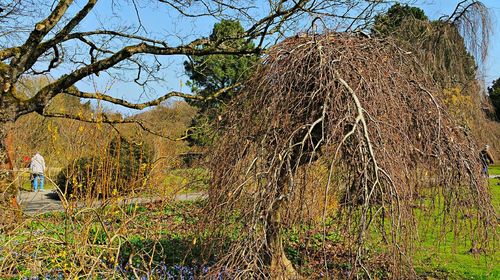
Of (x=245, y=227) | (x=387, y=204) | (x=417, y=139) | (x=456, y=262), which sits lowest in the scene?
(x=456, y=262)

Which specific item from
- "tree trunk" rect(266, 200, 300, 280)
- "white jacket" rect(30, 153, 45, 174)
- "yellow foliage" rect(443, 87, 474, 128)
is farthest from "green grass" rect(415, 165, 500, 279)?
"white jacket" rect(30, 153, 45, 174)

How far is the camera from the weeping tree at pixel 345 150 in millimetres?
2785

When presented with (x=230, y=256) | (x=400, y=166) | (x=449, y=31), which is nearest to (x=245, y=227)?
(x=230, y=256)

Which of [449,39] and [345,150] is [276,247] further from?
[449,39]

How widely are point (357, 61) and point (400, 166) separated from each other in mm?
883

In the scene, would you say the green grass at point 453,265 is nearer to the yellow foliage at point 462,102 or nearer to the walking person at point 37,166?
the yellow foliage at point 462,102

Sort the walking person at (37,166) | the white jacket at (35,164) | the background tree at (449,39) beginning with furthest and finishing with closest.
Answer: the background tree at (449,39) < the white jacket at (35,164) < the walking person at (37,166)

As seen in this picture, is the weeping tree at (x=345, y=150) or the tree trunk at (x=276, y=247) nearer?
the weeping tree at (x=345, y=150)

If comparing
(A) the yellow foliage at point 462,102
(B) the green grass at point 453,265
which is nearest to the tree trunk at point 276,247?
(B) the green grass at point 453,265

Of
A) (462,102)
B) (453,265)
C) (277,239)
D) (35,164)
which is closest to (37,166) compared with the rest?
(35,164)

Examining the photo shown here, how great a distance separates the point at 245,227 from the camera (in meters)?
2.88

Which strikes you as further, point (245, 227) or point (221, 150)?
point (221, 150)

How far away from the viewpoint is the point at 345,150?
126 inches

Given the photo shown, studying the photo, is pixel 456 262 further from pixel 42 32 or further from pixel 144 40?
pixel 42 32
